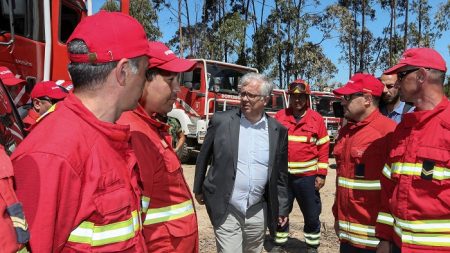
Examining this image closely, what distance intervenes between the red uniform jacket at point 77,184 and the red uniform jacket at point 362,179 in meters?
2.06

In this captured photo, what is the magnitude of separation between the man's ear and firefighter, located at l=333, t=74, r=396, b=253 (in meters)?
2.12

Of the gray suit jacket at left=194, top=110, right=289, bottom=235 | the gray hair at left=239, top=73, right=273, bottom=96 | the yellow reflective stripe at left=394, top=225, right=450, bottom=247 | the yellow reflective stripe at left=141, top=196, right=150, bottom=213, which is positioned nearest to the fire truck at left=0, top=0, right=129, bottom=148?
the gray suit jacket at left=194, top=110, right=289, bottom=235

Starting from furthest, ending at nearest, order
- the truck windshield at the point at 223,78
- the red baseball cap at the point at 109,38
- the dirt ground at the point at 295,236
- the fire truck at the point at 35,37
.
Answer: the truck windshield at the point at 223,78 < the dirt ground at the point at 295,236 < the fire truck at the point at 35,37 < the red baseball cap at the point at 109,38

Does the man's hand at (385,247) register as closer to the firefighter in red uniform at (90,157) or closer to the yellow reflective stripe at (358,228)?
the yellow reflective stripe at (358,228)

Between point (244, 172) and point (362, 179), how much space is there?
870mm

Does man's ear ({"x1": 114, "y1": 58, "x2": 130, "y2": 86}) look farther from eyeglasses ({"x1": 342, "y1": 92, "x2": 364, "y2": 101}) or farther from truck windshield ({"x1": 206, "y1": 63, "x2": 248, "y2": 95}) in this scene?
truck windshield ({"x1": 206, "y1": 63, "x2": 248, "y2": 95})

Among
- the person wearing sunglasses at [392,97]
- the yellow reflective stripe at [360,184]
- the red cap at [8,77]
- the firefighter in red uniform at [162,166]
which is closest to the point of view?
the firefighter in red uniform at [162,166]

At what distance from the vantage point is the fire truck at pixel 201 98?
425 inches

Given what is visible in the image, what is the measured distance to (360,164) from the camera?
310 cm

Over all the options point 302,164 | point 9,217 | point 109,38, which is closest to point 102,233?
point 9,217

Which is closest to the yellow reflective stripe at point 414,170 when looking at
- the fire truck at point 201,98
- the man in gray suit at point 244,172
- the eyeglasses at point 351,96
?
the eyeglasses at point 351,96

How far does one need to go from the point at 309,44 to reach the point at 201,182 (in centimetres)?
2242

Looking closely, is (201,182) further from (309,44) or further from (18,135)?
(309,44)

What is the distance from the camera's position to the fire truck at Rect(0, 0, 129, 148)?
3490 mm
